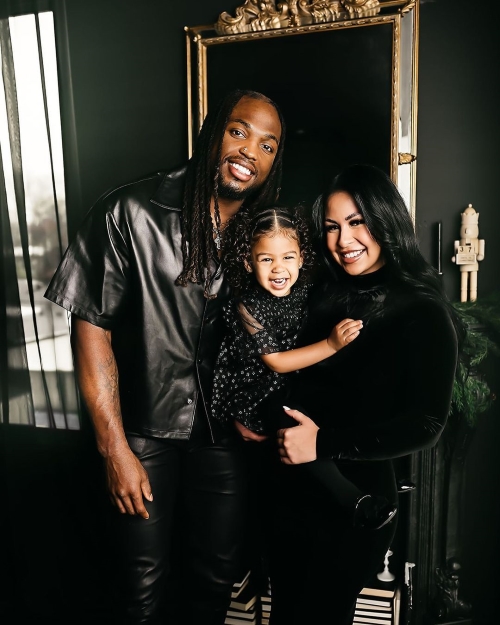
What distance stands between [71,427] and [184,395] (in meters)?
1.09

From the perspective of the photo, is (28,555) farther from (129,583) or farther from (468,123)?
(468,123)

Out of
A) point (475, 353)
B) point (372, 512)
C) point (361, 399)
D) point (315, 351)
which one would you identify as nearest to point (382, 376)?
point (361, 399)

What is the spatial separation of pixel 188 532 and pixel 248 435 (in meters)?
0.49

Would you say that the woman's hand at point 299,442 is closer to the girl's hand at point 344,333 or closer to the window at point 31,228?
the girl's hand at point 344,333

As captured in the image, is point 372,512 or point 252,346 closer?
point 372,512

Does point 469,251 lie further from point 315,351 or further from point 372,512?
point 372,512

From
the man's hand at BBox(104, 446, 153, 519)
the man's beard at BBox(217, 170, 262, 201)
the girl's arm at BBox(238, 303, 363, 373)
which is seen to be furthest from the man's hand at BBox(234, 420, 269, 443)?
the man's beard at BBox(217, 170, 262, 201)

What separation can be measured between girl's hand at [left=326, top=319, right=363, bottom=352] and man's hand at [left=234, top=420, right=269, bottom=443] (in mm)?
380

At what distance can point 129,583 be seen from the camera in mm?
1918

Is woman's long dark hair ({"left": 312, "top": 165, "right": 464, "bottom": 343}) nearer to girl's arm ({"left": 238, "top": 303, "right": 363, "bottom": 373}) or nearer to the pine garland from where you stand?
girl's arm ({"left": 238, "top": 303, "right": 363, "bottom": 373})

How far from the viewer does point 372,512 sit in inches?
62.1

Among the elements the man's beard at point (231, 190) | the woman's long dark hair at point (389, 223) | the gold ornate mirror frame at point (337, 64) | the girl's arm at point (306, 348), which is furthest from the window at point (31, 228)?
the woman's long dark hair at point (389, 223)

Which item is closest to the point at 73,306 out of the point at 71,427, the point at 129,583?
the point at 129,583

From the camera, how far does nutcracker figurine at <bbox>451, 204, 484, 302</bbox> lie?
2316mm
